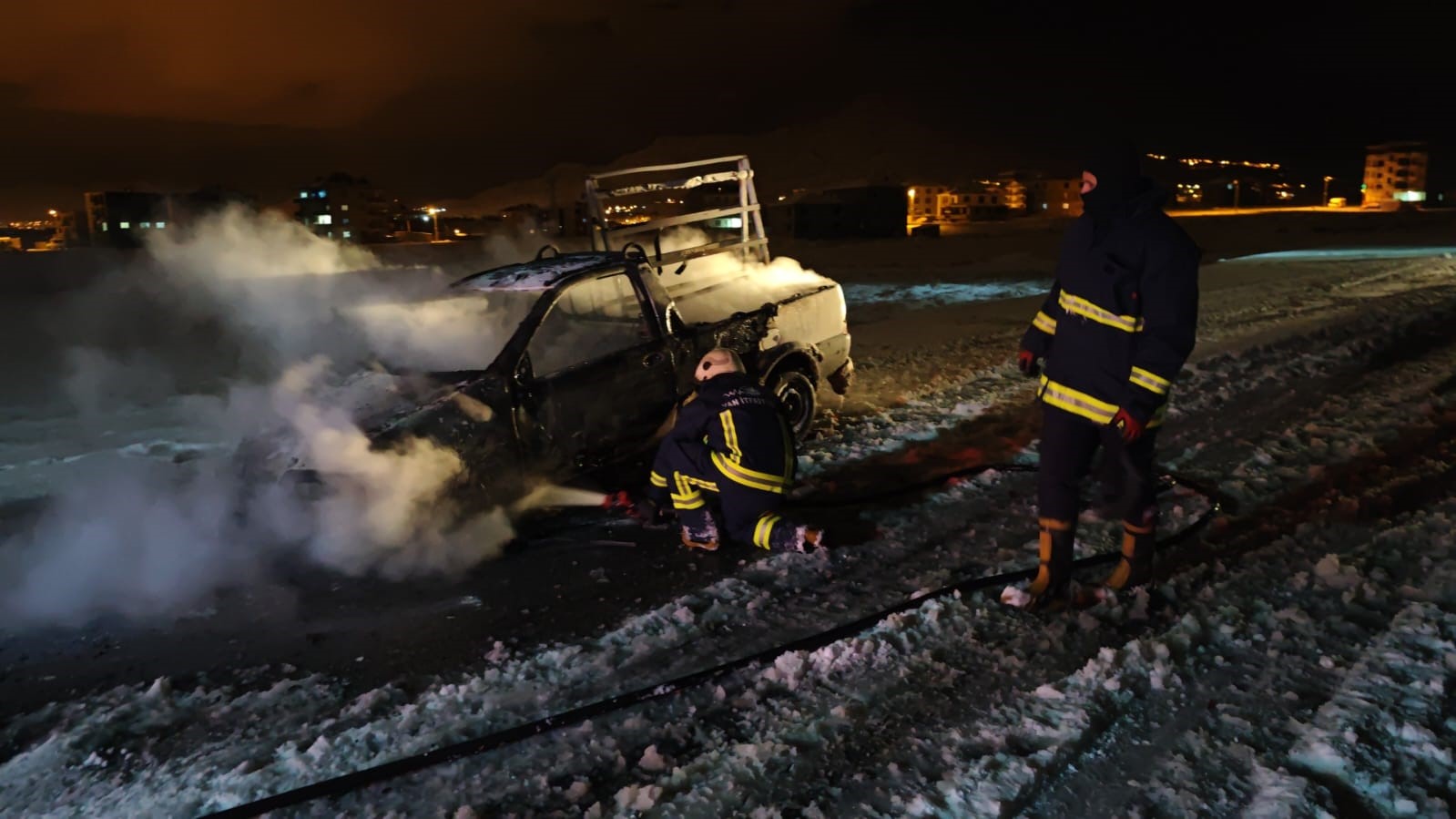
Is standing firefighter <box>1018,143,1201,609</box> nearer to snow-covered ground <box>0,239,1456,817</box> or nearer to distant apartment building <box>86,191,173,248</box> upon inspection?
snow-covered ground <box>0,239,1456,817</box>

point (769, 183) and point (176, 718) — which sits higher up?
point (769, 183)

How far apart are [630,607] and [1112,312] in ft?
8.12

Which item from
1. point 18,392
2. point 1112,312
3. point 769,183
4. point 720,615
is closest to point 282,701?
point 720,615

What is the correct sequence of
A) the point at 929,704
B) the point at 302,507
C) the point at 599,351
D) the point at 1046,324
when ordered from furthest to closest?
the point at 599,351, the point at 302,507, the point at 1046,324, the point at 929,704

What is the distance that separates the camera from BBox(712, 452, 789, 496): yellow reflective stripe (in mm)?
4855

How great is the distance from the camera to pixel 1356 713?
3158 millimetres

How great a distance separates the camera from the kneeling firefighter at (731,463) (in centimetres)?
483

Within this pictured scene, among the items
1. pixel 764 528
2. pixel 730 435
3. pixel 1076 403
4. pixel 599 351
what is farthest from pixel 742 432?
pixel 1076 403

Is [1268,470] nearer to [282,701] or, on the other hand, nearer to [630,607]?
[630,607]

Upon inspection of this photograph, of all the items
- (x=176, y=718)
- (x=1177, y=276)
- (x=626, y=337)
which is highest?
(x=1177, y=276)

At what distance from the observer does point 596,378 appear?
5.61 metres

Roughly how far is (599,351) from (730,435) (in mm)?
1387

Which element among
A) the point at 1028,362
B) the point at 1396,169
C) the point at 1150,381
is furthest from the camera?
the point at 1396,169

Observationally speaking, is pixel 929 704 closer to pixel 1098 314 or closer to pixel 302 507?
pixel 1098 314
